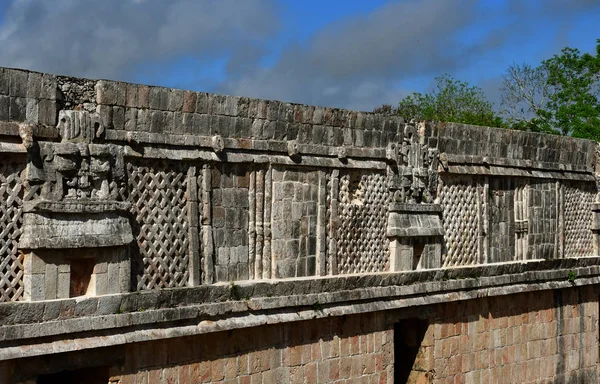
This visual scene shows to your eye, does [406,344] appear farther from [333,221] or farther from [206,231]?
[206,231]

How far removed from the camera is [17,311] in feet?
22.9

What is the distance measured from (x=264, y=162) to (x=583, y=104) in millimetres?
19940

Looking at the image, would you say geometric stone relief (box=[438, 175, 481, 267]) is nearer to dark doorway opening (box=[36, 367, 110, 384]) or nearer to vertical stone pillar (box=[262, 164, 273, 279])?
vertical stone pillar (box=[262, 164, 273, 279])

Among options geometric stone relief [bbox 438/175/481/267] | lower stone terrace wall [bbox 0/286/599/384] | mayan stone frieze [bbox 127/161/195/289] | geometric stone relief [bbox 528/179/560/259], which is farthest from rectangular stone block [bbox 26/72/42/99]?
geometric stone relief [bbox 528/179/560/259]

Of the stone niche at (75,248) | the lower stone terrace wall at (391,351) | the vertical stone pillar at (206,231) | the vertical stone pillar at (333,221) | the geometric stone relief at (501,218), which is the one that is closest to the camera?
the stone niche at (75,248)

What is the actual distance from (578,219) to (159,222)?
29.1 ft

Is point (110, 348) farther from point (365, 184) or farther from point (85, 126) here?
point (365, 184)

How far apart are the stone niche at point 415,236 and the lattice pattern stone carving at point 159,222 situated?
3.32 m

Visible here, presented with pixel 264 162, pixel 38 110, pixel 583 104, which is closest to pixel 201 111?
pixel 264 162

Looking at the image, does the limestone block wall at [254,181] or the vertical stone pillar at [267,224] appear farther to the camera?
the vertical stone pillar at [267,224]

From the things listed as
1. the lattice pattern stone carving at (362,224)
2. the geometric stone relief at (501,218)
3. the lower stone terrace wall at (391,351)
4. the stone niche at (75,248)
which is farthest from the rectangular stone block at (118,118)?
the geometric stone relief at (501,218)

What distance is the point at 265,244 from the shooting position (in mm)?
9195

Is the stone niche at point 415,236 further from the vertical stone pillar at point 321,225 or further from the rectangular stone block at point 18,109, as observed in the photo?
the rectangular stone block at point 18,109

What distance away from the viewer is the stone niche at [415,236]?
10.8 meters
